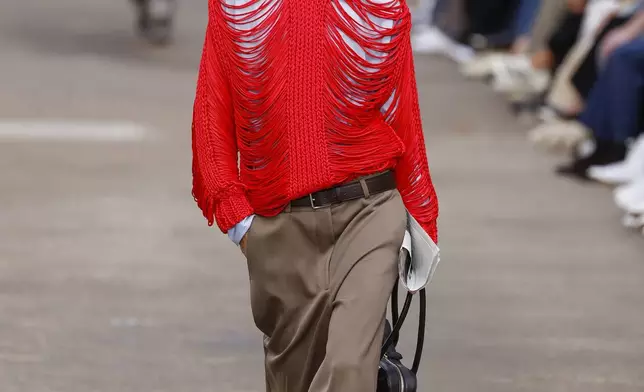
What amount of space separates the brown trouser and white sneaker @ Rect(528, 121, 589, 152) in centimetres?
633

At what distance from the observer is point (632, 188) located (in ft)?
25.7

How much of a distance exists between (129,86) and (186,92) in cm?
67

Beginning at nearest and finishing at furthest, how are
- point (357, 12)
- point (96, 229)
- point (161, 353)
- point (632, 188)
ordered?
1. point (357, 12)
2. point (161, 353)
3. point (96, 229)
4. point (632, 188)

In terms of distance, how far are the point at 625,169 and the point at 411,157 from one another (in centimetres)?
520

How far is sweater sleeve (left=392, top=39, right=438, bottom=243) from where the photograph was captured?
3416 millimetres

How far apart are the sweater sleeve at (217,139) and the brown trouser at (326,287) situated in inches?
3.3

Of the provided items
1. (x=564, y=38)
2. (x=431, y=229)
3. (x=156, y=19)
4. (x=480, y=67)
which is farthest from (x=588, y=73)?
(x=156, y=19)

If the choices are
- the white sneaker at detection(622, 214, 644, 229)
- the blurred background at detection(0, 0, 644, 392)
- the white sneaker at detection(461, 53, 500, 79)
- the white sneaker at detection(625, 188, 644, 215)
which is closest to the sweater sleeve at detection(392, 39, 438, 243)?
the blurred background at detection(0, 0, 644, 392)

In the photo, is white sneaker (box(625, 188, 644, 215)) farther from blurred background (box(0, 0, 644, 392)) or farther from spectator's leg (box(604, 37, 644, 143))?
spectator's leg (box(604, 37, 644, 143))

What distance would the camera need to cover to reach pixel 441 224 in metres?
7.40

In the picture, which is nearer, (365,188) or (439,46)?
(365,188)

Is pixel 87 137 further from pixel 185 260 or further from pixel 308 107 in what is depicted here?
pixel 308 107

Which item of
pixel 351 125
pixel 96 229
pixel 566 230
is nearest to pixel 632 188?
pixel 566 230

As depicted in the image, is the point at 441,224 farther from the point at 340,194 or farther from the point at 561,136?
the point at 340,194
